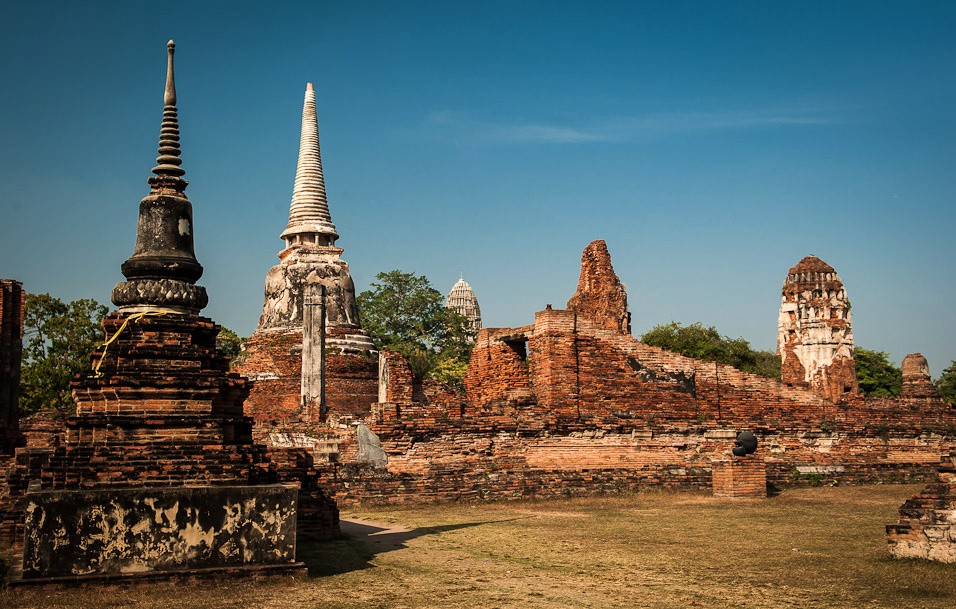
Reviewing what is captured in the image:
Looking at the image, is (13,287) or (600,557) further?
(13,287)

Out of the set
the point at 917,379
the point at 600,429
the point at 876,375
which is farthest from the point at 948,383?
the point at 600,429

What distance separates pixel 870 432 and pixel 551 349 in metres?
6.36

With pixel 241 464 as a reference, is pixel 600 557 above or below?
below

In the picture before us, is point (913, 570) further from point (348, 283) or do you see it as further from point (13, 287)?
point (348, 283)

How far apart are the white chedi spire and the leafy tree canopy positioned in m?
18.2

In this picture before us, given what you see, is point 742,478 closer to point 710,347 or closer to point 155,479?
point 155,479

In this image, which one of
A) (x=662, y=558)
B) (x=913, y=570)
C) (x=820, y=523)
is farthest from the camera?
(x=820, y=523)

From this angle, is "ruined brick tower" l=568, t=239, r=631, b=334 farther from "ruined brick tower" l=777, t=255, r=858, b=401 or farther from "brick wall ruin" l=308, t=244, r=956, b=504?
"brick wall ruin" l=308, t=244, r=956, b=504

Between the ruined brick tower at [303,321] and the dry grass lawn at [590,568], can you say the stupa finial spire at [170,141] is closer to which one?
the dry grass lawn at [590,568]

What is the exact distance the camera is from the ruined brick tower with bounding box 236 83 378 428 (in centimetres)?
2850

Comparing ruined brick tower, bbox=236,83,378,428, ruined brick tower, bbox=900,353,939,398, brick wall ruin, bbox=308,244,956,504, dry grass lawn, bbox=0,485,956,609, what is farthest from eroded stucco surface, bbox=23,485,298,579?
ruined brick tower, bbox=900,353,939,398

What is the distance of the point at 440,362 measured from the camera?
47.5m

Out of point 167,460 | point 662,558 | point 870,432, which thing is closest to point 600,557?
point 662,558

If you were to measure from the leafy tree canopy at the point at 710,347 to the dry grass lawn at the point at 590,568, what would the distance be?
33.9 m
